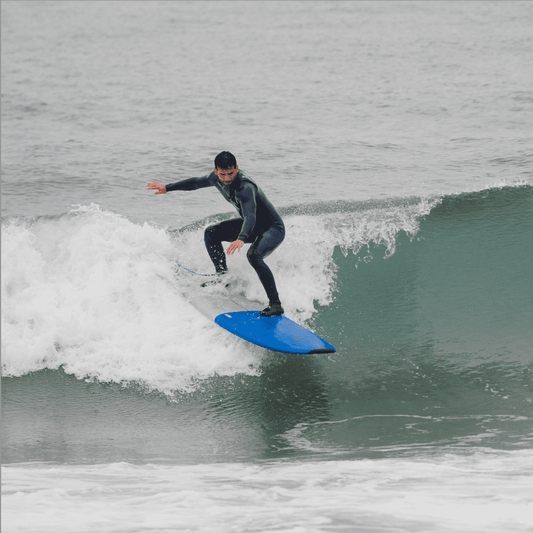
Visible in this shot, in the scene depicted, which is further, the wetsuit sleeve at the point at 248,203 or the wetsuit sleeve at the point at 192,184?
the wetsuit sleeve at the point at 192,184

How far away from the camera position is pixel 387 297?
6.84 m

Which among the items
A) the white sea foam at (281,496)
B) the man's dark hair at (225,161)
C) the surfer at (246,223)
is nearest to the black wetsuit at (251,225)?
the surfer at (246,223)

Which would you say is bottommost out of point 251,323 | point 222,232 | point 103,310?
point 251,323

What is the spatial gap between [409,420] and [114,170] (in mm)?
10419

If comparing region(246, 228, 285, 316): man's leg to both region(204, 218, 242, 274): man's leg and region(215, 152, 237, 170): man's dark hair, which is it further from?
region(215, 152, 237, 170): man's dark hair

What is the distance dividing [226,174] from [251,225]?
54 cm

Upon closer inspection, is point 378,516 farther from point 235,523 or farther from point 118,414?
point 118,414

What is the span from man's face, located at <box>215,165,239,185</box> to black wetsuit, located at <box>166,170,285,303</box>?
7 cm

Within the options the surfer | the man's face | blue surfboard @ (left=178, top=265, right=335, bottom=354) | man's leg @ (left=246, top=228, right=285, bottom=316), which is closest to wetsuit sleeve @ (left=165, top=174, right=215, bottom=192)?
the surfer

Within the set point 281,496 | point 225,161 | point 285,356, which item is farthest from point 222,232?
point 281,496

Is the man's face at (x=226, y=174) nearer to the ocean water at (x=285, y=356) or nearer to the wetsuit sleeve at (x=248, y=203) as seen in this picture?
the wetsuit sleeve at (x=248, y=203)

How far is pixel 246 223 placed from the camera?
219 inches

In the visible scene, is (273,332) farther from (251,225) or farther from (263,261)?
(251,225)

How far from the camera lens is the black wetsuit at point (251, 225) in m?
5.62
